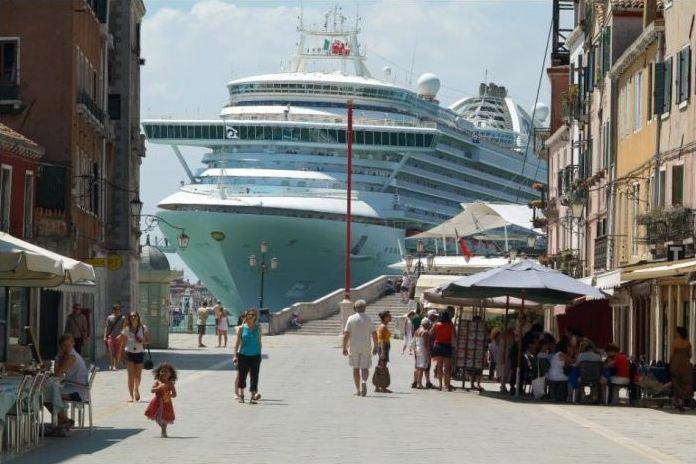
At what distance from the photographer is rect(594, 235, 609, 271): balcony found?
4481 centimetres

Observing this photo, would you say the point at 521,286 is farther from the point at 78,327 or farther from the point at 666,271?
the point at 78,327

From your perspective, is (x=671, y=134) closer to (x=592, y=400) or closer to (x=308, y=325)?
(x=592, y=400)

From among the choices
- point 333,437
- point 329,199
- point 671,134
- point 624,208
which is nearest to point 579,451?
point 333,437

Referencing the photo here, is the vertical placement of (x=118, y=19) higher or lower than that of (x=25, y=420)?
higher

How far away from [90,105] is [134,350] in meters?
20.1

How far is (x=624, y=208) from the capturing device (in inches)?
1775

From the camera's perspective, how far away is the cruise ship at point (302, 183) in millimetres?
102438

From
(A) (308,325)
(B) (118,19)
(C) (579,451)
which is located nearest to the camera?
(C) (579,451)

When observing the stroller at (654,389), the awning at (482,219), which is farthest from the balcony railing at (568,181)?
the stroller at (654,389)

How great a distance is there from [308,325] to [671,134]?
132 ft

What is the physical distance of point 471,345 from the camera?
33.4m

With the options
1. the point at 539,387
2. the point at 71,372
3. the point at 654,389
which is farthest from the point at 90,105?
the point at 71,372

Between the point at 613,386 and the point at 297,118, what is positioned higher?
the point at 297,118

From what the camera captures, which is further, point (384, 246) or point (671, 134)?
point (384, 246)
